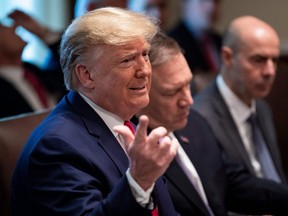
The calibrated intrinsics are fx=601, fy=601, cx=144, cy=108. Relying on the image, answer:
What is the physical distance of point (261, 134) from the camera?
106 inches

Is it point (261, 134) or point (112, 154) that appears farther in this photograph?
point (261, 134)

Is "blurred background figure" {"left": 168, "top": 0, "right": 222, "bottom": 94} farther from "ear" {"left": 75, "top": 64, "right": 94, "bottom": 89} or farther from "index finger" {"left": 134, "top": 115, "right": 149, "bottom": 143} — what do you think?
"index finger" {"left": 134, "top": 115, "right": 149, "bottom": 143}

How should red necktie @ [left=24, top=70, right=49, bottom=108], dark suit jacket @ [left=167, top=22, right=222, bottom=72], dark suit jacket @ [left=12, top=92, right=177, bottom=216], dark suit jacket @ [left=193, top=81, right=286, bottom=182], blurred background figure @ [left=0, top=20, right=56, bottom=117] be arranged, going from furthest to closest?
dark suit jacket @ [left=167, top=22, right=222, bottom=72]
red necktie @ [left=24, top=70, right=49, bottom=108]
blurred background figure @ [left=0, top=20, right=56, bottom=117]
dark suit jacket @ [left=193, top=81, right=286, bottom=182]
dark suit jacket @ [left=12, top=92, right=177, bottom=216]

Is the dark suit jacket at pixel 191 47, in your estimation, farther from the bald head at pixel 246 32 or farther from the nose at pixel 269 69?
the nose at pixel 269 69

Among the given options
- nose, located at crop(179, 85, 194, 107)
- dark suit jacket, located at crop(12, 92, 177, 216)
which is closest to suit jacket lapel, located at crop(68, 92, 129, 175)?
dark suit jacket, located at crop(12, 92, 177, 216)

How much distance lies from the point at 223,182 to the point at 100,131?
0.75 metres

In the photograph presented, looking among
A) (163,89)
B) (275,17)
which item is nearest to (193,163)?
(163,89)

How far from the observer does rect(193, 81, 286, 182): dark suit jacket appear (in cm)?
252

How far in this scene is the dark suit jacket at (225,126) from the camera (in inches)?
99.0

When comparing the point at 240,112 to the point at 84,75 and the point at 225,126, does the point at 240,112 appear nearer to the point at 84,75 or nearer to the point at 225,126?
the point at 225,126

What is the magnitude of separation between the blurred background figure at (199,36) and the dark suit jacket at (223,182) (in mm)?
1844

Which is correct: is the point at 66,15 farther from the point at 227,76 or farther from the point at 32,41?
the point at 227,76

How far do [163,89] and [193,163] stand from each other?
0.29 m

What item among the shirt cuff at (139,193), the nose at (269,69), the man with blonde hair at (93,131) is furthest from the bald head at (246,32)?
the shirt cuff at (139,193)
